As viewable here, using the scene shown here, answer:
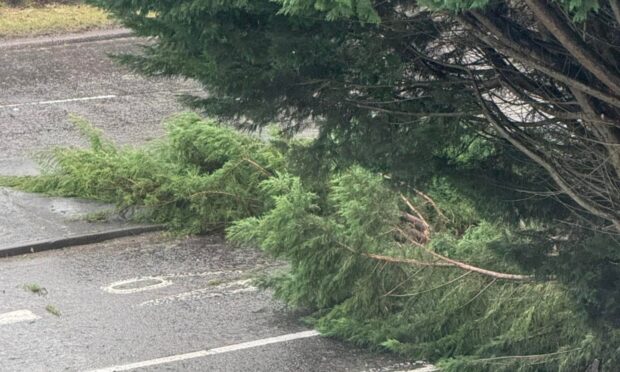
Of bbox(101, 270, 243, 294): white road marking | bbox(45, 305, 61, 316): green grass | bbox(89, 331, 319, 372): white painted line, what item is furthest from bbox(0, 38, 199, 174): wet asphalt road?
bbox(89, 331, 319, 372): white painted line

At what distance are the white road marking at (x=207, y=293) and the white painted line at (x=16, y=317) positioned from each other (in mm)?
743

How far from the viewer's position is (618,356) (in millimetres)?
5801

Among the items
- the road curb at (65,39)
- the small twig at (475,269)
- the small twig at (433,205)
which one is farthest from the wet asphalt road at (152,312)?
the road curb at (65,39)

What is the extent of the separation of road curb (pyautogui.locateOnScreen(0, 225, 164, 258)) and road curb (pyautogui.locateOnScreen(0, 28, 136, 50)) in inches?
294

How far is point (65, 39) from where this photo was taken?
16.6 m

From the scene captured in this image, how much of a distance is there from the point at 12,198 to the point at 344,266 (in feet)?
13.7

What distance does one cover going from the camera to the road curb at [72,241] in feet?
29.0

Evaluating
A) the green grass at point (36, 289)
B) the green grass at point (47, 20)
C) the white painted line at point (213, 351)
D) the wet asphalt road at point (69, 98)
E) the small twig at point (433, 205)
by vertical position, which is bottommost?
the green grass at point (36, 289)

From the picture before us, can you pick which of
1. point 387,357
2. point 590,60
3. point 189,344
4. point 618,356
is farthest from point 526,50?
point 189,344

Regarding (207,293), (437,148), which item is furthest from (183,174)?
(437,148)

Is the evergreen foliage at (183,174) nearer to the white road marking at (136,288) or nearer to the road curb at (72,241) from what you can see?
the road curb at (72,241)

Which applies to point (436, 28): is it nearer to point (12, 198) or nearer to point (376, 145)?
point (376, 145)

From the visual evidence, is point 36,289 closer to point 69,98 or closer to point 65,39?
point 69,98

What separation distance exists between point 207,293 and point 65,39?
952 cm
